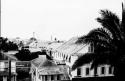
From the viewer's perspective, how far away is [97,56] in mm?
12547

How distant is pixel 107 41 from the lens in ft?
43.1

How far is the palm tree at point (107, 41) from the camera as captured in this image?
12359 millimetres

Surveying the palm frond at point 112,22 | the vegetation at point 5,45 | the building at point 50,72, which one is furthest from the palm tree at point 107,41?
the vegetation at point 5,45

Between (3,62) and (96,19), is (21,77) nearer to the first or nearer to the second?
(3,62)

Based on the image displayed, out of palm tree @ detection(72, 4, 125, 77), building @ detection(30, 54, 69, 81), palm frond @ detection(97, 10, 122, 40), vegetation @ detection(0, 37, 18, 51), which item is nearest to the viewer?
palm tree @ detection(72, 4, 125, 77)

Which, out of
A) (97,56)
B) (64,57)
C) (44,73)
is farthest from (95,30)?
(64,57)

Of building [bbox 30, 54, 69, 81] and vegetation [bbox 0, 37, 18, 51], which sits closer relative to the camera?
building [bbox 30, 54, 69, 81]

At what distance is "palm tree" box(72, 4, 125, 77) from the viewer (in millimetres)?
12359

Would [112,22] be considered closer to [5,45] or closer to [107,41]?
[107,41]

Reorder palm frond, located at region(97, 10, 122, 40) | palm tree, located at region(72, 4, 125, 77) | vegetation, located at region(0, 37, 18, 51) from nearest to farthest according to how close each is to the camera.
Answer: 1. palm tree, located at region(72, 4, 125, 77)
2. palm frond, located at region(97, 10, 122, 40)
3. vegetation, located at region(0, 37, 18, 51)

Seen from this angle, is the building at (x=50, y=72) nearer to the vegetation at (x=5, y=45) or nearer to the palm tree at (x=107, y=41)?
the palm tree at (x=107, y=41)

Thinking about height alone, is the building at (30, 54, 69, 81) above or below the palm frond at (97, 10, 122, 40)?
below

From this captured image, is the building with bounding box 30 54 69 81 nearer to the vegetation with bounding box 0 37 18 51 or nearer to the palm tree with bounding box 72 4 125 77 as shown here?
the palm tree with bounding box 72 4 125 77

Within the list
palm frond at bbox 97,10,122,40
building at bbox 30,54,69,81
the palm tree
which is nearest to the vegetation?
building at bbox 30,54,69,81
